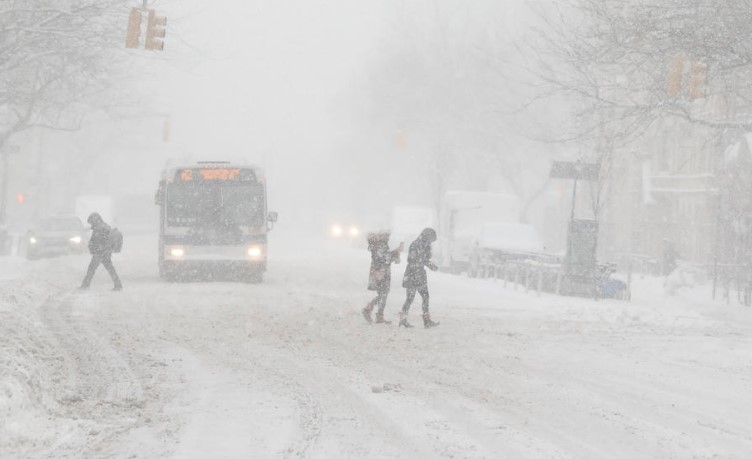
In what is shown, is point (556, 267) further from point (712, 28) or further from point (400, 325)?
point (400, 325)

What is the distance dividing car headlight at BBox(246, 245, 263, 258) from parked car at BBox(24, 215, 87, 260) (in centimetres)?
1448

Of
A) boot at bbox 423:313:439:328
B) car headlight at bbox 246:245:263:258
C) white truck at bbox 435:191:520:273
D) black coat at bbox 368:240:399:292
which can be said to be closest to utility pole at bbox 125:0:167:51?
car headlight at bbox 246:245:263:258

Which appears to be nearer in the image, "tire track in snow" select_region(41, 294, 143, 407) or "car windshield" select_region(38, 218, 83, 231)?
"tire track in snow" select_region(41, 294, 143, 407)

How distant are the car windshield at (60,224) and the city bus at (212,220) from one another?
14644 millimetres

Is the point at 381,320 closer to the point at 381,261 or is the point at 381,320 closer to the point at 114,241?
the point at 381,261

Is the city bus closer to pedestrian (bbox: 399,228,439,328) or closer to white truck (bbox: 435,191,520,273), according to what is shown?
pedestrian (bbox: 399,228,439,328)

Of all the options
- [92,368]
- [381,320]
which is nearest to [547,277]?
[381,320]

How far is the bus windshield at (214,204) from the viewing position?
2427 centimetres

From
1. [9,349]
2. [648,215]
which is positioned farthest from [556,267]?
[648,215]

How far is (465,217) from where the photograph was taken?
35719 millimetres

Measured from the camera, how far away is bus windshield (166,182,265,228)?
24266 mm

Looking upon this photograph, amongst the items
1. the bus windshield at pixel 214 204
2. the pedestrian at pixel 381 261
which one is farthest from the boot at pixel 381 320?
the bus windshield at pixel 214 204

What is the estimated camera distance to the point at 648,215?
155 ft

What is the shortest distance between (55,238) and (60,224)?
1419mm
